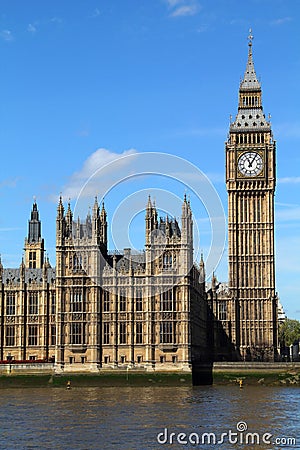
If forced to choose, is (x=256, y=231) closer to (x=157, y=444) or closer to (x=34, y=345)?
(x=34, y=345)

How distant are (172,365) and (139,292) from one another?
9.73 metres

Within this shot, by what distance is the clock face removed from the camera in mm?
136125

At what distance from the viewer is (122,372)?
103750mm

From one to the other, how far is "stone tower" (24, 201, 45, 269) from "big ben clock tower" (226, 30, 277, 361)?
35.5 m

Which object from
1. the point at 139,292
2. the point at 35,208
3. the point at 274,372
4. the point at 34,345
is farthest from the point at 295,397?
the point at 35,208

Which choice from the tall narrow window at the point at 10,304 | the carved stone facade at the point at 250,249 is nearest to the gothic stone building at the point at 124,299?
the tall narrow window at the point at 10,304

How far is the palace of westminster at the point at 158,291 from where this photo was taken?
347 feet

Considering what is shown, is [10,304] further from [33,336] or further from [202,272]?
[202,272]

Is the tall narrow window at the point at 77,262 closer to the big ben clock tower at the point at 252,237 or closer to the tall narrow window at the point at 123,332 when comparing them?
the tall narrow window at the point at 123,332

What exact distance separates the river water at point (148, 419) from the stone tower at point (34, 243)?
57.2 meters

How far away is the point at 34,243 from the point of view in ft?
499

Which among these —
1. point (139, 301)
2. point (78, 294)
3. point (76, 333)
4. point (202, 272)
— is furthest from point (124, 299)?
point (202, 272)

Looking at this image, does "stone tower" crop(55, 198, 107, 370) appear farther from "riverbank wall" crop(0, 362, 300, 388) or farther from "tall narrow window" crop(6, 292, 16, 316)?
"tall narrow window" crop(6, 292, 16, 316)

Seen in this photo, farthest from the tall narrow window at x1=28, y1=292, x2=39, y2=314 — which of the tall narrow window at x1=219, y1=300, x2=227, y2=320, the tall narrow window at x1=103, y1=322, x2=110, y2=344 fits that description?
the tall narrow window at x1=219, y1=300, x2=227, y2=320
